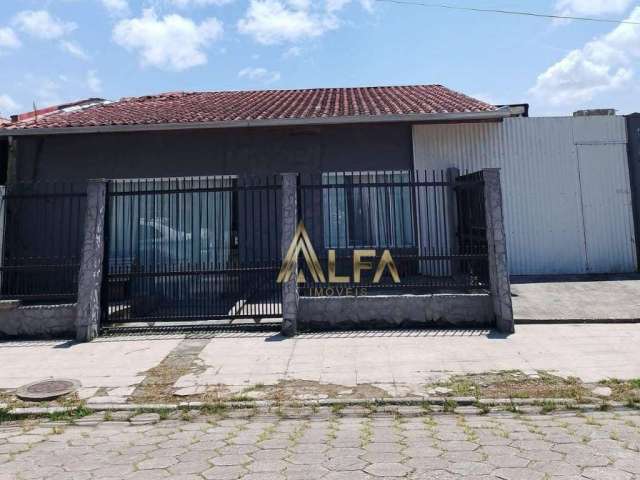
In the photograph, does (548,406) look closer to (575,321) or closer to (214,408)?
(214,408)

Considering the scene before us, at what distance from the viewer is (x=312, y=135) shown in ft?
33.0

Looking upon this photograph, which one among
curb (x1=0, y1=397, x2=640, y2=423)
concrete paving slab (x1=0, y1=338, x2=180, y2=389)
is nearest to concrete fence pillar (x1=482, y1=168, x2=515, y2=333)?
curb (x1=0, y1=397, x2=640, y2=423)

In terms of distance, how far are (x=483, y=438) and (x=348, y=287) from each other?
12.1 feet

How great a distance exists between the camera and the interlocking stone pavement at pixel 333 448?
291cm

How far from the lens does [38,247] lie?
9.65 meters

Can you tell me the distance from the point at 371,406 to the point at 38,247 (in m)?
8.73

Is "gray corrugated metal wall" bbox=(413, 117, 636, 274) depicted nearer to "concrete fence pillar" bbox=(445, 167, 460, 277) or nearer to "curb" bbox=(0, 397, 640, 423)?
"concrete fence pillar" bbox=(445, 167, 460, 277)

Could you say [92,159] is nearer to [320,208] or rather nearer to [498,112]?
[320,208]

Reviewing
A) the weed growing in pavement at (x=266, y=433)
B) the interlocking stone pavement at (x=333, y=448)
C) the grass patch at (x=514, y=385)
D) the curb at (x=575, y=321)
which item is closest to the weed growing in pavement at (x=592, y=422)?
the interlocking stone pavement at (x=333, y=448)

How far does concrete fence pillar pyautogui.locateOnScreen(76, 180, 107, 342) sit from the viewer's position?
21.5ft

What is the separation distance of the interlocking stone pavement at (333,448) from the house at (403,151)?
6.45 metres

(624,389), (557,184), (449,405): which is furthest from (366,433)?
(557,184)

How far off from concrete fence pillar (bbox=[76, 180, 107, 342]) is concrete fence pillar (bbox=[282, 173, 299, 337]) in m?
2.84

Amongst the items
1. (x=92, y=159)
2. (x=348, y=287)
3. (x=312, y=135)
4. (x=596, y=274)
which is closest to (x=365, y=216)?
(x=312, y=135)
